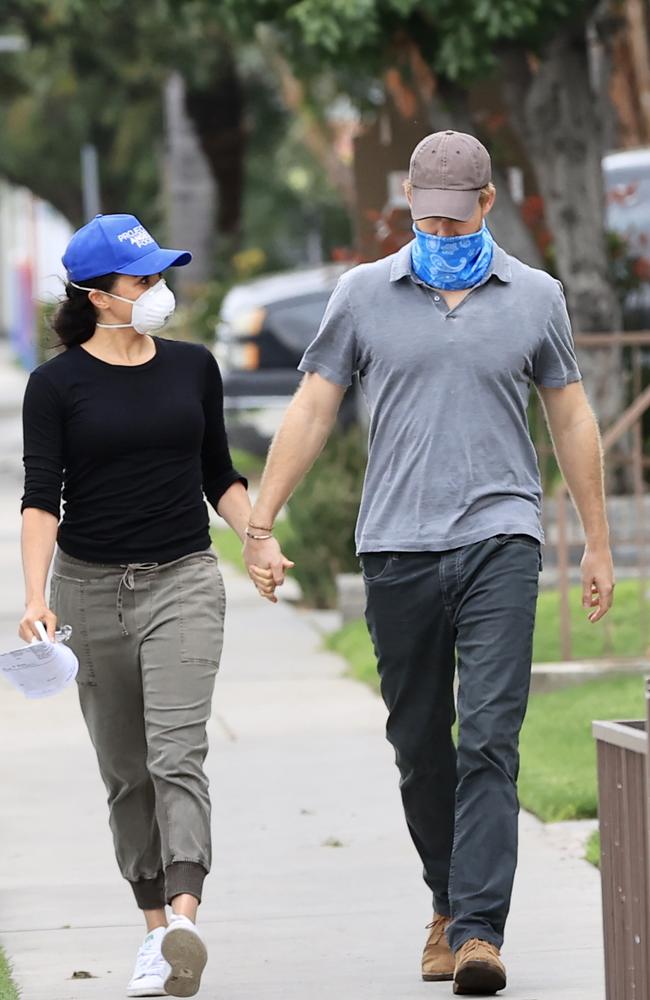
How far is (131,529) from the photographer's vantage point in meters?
4.93

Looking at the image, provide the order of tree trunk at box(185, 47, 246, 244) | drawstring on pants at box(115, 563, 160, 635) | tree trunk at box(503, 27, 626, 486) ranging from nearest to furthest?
drawstring on pants at box(115, 563, 160, 635)
tree trunk at box(503, 27, 626, 486)
tree trunk at box(185, 47, 246, 244)

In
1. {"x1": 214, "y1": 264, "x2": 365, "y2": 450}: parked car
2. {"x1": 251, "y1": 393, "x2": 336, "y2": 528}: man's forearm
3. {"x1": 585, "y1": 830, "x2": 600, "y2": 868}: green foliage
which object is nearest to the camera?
{"x1": 251, "y1": 393, "x2": 336, "y2": 528}: man's forearm

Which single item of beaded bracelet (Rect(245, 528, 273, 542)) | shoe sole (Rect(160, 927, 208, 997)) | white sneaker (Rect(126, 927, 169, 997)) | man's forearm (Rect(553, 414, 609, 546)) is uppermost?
man's forearm (Rect(553, 414, 609, 546))

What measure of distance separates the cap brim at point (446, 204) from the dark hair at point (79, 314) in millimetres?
716

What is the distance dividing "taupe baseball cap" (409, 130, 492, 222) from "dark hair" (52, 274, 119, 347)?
2.37 ft

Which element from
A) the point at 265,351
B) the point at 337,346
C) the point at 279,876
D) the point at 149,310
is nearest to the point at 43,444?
the point at 149,310

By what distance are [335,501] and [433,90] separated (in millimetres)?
2319

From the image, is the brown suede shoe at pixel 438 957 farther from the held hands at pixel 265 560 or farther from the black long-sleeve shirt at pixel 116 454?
the black long-sleeve shirt at pixel 116 454

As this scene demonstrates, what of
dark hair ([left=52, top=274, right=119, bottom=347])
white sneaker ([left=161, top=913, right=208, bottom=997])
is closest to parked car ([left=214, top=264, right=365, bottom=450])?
dark hair ([left=52, top=274, right=119, bottom=347])

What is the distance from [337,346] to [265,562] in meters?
0.55

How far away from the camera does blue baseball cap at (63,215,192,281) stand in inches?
194

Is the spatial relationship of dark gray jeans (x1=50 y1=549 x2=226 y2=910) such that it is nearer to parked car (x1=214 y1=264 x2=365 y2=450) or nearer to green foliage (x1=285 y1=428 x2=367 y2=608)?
green foliage (x1=285 y1=428 x2=367 y2=608)

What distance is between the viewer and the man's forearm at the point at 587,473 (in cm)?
499

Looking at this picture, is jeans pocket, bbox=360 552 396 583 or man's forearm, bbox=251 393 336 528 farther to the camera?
man's forearm, bbox=251 393 336 528
